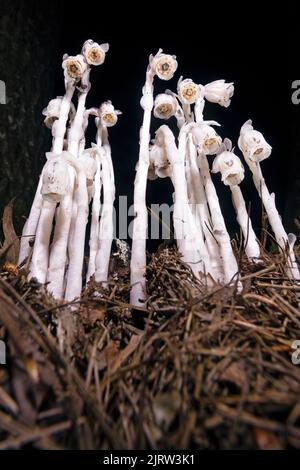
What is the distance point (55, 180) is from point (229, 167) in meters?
0.86

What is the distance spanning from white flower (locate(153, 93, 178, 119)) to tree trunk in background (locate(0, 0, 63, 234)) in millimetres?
933

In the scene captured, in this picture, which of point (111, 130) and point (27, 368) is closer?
point (27, 368)

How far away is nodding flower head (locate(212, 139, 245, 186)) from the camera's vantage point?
1739 millimetres

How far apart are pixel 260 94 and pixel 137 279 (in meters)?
2.37

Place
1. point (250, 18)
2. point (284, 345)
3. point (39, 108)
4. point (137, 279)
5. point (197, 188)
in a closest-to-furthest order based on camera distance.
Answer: point (284, 345)
point (137, 279)
point (197, 188)
point (39, 108)
point (250, 18)

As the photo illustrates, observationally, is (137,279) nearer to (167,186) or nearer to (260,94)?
(167,186)

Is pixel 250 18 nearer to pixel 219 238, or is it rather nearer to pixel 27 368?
pixel 219 238

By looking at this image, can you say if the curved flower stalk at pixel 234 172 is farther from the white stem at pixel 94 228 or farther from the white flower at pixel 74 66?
the white flower at pixel 74 66

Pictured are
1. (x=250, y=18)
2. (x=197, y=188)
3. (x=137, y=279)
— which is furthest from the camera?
(x=250, y=18)

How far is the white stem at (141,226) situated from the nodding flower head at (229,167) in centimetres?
38

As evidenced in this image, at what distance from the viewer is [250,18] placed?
2996 millimetres

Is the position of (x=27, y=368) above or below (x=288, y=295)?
below
